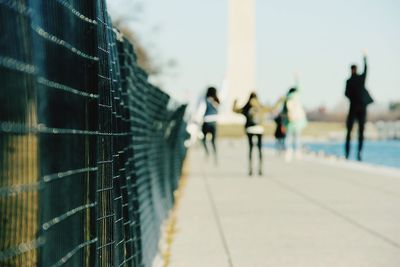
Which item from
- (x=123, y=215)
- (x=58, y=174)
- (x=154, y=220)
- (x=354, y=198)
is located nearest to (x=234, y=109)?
(x=354, y=198)

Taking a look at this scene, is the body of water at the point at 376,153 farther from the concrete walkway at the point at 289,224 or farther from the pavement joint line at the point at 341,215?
the pavement joint line at the point at 341,215

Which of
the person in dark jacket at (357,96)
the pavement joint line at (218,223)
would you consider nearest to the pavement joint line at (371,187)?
the person in dark jacket at (357,96)

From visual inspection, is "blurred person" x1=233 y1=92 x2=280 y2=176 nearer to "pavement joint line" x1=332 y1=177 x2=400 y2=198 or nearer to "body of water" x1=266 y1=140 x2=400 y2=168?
"pavement joint line" x1=332 y1=177 x2=400 y2=198

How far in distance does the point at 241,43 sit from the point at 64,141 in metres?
47.1

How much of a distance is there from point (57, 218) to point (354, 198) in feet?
30.1

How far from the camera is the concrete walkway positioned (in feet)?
21.0

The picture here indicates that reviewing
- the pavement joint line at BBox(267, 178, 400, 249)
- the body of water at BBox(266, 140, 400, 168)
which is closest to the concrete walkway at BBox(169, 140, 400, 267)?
the pavement joint line at BBox(267, 178, 400, 249)

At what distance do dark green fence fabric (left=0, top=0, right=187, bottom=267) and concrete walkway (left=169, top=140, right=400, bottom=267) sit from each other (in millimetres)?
1805

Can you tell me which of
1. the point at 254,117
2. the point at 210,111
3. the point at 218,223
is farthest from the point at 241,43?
the point at 218,223

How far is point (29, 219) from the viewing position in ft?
7.25

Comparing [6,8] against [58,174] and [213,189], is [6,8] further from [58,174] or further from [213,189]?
[213,189]

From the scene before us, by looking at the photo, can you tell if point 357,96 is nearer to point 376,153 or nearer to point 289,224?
point 289,224

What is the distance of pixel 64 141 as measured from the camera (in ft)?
9.16

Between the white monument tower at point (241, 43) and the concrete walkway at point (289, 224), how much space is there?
3473 centimetres
